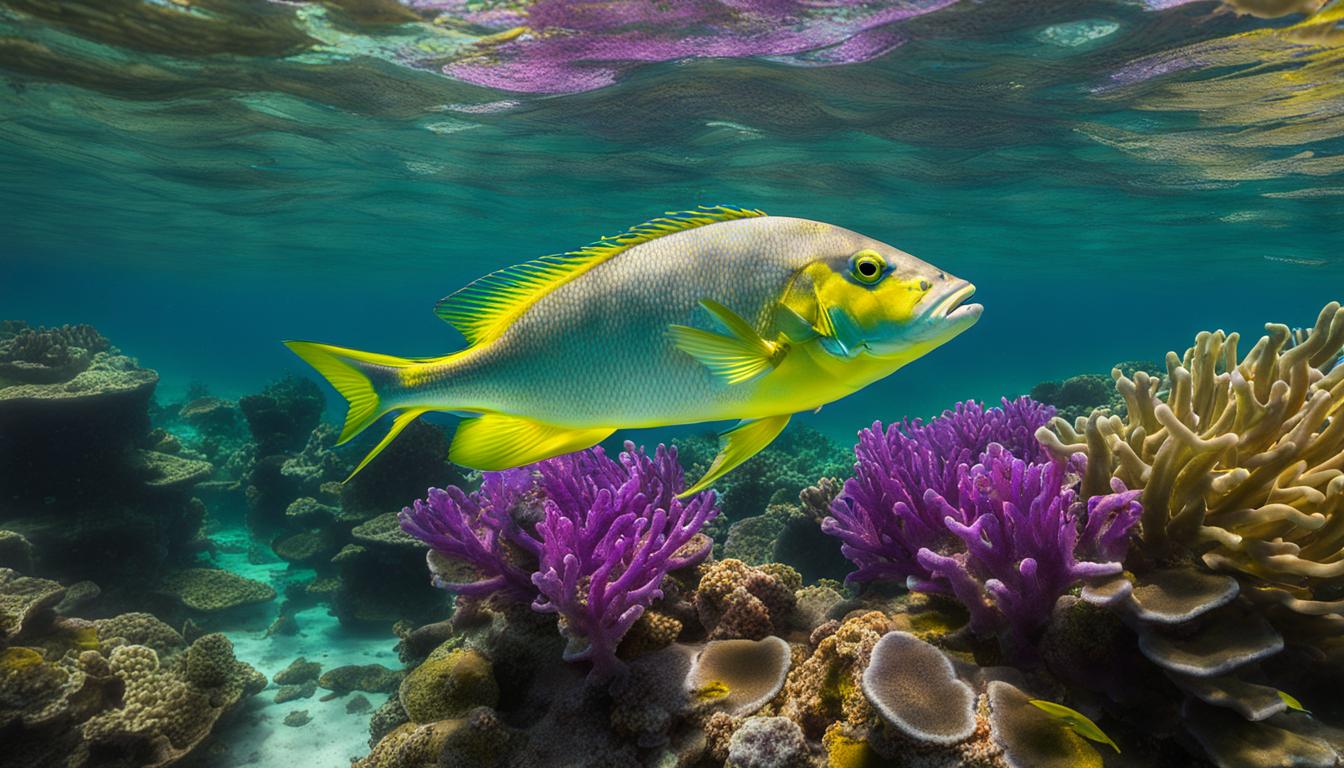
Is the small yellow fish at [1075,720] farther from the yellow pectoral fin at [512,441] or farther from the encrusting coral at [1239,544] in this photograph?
the yellow pectoral fin at [512,441]

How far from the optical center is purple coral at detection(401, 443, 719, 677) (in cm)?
253

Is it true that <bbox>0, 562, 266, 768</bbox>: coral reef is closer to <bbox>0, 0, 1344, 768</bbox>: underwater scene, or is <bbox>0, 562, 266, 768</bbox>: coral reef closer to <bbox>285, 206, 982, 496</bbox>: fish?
<bbox>0, 0, 1344, 768</bbox>: underwater scene

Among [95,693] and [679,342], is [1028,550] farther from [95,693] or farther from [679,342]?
[95,693]

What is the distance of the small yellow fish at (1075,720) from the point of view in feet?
5.96

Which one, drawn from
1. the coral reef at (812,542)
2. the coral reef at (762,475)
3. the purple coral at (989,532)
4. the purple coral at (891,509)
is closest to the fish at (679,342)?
the purple coral at (989,532)

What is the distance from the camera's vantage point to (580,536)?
110 inches

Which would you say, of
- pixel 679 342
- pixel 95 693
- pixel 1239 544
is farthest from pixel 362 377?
pixel 95 693

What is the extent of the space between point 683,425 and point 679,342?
1075 centimetres

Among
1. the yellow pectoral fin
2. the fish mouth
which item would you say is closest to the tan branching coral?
the fish mouth

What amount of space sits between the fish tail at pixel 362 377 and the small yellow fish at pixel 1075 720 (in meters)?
2.11

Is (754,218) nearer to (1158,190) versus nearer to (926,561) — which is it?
(926,561)

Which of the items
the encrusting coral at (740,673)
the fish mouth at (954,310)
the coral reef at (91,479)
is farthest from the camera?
the coral reef at (91,479)

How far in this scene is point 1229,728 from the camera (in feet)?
6.08

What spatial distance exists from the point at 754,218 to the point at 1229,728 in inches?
81.0
